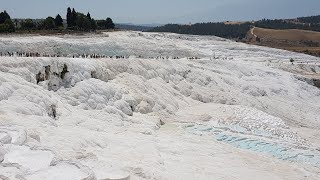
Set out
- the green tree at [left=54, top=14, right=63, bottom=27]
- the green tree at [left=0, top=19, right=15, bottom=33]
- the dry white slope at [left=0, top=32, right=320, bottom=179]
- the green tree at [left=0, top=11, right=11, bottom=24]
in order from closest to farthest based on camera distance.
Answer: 1. the dry white slope at [left=0, top=32, right=320, bottom=179]
2. the green tree at [left=0, top=19, right=15, bottom=33]
3. the green tree at [left=0, top=11, right=11, bottom=24]
4. the green tree at [left=54, top=14, right=63, bottom=27]

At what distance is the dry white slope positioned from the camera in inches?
730

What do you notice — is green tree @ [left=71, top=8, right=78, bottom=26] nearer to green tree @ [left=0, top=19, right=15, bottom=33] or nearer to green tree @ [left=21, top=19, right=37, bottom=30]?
green tree @ [left=21, top=19, right=37, bottom=30]

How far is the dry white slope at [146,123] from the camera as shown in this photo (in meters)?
18.5

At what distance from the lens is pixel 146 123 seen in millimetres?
28781

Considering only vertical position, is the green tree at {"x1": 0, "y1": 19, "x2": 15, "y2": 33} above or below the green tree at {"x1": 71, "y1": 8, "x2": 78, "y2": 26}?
below

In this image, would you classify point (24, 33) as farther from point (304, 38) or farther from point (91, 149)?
point (304, 38)

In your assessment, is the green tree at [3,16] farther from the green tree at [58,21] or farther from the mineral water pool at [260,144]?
the mineral water pool at [260,144]

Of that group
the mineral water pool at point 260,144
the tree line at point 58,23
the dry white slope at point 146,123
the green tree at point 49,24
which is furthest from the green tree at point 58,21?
the mineral water pool at point 260,144

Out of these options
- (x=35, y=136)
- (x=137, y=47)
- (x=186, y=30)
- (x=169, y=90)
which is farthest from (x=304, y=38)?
(x=35, y=136)

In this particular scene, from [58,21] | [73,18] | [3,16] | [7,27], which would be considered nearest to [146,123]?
[7,27]

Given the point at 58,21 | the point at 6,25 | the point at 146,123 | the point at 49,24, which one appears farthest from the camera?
the point at 58,21

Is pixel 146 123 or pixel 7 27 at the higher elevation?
pixel 7 27

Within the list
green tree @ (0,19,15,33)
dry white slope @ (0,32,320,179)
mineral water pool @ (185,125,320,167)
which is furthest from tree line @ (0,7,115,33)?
mineral water pool @ (185,125,320,167)

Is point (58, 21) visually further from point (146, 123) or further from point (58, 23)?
point (146, 123)
